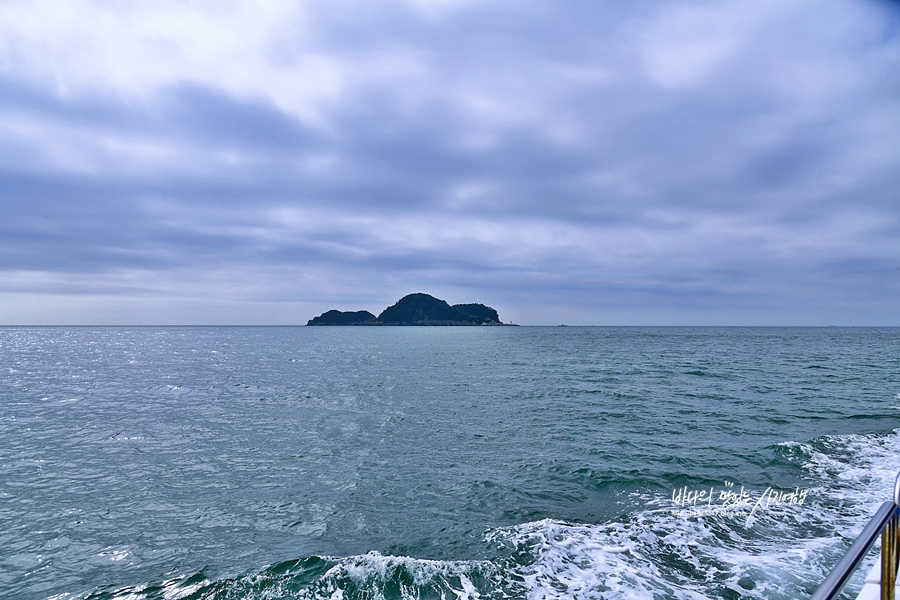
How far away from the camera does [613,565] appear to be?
874cm

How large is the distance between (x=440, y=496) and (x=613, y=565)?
5283 mm

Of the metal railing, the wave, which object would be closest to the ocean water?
the wave

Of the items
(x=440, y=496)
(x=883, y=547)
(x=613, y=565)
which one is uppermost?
(x=883, y=547)

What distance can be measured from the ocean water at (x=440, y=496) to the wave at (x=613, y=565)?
0.04 m

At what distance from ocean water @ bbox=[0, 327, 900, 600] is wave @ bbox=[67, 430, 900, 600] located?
45 mm

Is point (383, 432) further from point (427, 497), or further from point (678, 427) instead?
point (678, 427)

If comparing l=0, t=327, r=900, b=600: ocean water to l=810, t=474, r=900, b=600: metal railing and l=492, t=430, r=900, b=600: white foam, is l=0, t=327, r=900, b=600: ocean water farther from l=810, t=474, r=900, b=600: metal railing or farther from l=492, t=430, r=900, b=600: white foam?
l=810, t=474, r=900, b=600: metal railing

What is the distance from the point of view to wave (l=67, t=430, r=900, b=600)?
8.07 m

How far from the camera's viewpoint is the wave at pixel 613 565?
8070mm

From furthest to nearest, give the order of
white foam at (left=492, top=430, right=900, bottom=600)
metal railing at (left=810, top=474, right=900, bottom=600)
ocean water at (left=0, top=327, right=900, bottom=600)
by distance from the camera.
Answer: ocean water at (left=0, top=327, right=900, bottom=600)
white foam at (left=492, top=430, right=900, bottom=600)
metal railing at (left=810, top=474, right=900, bottom=600)

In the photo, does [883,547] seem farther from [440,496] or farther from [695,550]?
[440,496]

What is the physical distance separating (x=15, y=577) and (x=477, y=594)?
9.01 m

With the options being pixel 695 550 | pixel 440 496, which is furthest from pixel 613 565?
pixel 440 496

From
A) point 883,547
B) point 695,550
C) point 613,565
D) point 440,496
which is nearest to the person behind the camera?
point 883,547
